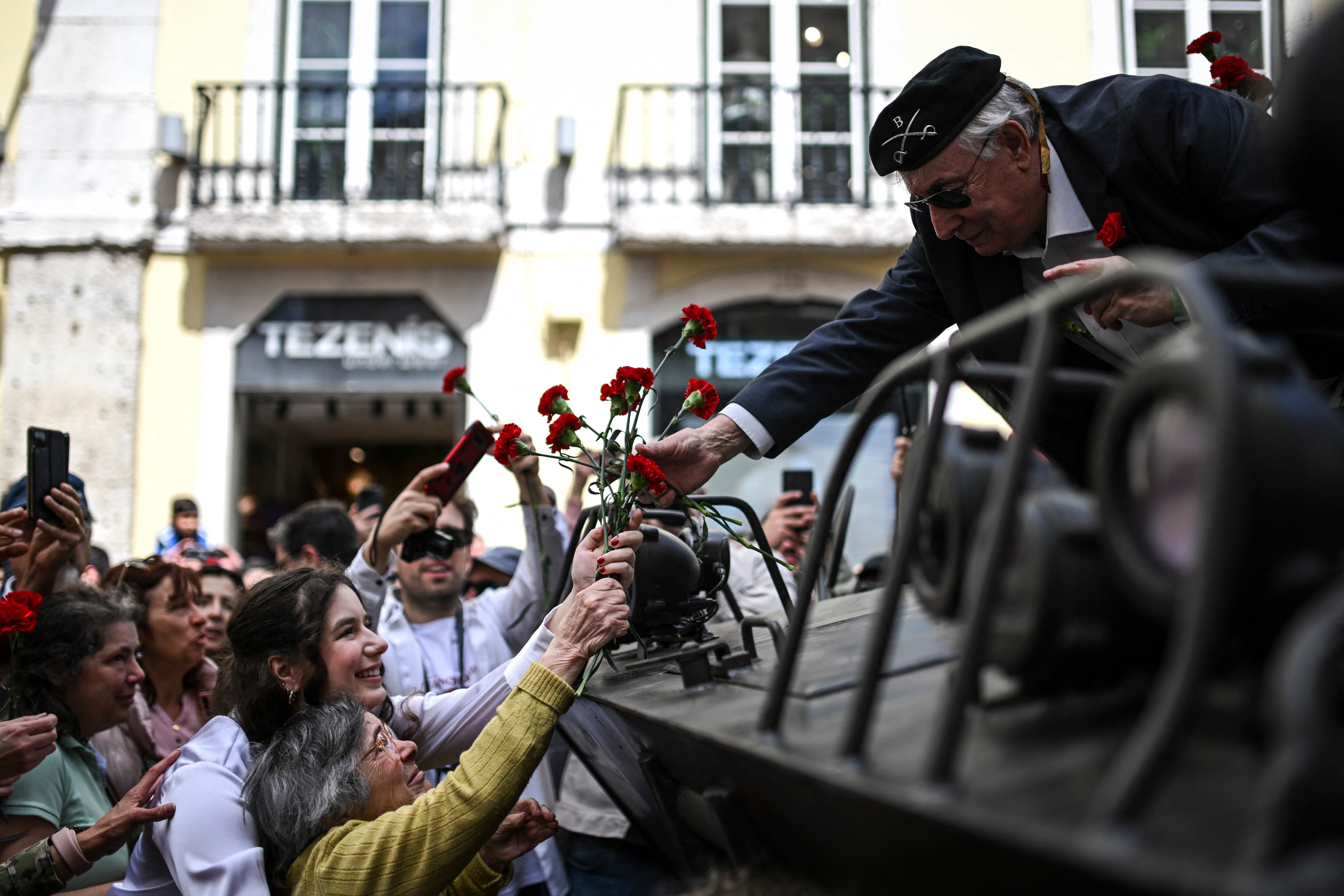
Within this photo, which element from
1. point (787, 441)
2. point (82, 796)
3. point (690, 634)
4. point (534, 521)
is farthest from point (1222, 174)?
point (82, 796)

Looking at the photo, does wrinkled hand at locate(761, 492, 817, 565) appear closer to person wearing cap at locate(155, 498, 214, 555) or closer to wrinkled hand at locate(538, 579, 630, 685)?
wrinkled hand at locate(538, 579, 630, 685)

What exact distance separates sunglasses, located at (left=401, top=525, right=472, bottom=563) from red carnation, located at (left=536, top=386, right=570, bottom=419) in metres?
1.40

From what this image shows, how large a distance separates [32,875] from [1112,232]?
252 cm

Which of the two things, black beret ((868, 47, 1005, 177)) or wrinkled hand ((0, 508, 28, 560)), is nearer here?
black beret ((868, 47, 1005, 177))

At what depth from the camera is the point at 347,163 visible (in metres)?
10.1

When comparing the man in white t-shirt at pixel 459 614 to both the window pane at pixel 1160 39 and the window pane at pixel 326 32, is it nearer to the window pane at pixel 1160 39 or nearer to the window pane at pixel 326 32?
the window pane at pixel 326 32

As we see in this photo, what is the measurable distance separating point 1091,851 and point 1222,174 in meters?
1.69

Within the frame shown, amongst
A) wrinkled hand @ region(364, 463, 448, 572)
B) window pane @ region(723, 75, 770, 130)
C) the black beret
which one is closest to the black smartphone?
wrinkled hand @ region(364, 463, 448, 572)

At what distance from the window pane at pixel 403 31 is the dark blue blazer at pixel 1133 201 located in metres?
8.49

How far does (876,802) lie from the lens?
43.1 inches

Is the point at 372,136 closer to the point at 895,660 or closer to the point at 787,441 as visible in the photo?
the point at 787,441

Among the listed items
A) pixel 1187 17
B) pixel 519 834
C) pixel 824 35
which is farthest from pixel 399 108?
pixel 519 834

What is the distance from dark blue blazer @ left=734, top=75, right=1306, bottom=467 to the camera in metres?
2.14

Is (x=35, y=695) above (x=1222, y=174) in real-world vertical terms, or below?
below
